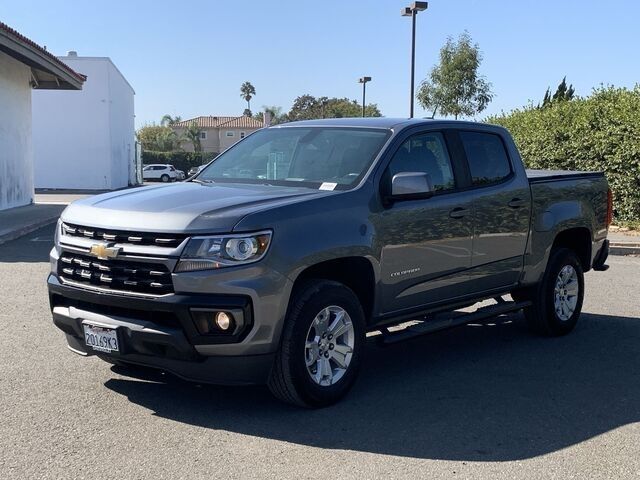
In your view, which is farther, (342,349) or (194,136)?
(194,136)

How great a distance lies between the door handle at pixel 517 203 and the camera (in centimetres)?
676

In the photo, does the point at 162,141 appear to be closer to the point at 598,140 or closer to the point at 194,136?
the point at 194,136

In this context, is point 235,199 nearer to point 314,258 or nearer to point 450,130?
point 314,258

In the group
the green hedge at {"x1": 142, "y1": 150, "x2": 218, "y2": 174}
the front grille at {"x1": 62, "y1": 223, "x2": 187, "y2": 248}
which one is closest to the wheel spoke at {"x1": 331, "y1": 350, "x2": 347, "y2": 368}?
→ the front grille at {"x1": 62, "y1": 223, "x2": 187, "y2": 248}

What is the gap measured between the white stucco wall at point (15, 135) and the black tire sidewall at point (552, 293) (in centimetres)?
1801

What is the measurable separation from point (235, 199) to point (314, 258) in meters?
0.64

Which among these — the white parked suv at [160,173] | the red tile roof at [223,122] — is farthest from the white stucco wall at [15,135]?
the red tile roof at [223,122]

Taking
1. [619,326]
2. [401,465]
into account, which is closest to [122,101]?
[619,326]

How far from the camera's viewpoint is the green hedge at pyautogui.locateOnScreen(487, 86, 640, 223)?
16469mm

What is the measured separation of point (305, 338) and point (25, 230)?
1353 centimetres

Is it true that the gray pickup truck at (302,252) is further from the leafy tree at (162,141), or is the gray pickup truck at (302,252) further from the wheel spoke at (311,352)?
the leafy tree at (162,141)

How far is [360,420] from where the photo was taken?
4945mm

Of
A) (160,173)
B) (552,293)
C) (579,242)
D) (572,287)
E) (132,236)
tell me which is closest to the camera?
(132,236)

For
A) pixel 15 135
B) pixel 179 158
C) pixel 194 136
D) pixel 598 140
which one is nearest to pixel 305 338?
pixel 598 140
